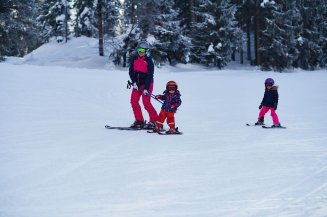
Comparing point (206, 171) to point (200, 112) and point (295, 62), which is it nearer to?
point (200, 112)

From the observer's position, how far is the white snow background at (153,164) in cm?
369

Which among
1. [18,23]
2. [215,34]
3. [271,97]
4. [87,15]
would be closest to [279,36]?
[215,34]

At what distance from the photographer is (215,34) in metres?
35.5

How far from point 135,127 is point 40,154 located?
3.07 m

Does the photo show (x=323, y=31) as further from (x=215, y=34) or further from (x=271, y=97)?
(x=271, y=97)

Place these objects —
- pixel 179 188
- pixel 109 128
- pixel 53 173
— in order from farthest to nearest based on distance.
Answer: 1. pixel 109 128
2. pixel 53 173
3. pixel 179 188

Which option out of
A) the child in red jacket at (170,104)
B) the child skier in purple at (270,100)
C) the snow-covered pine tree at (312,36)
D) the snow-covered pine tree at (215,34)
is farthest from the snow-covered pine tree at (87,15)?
the child in red jacket at (170,104)

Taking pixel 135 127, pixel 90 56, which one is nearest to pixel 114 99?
pixel 135 127

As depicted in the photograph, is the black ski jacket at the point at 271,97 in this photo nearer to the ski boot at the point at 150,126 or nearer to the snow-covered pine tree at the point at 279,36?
the ski boot at the point at 150,126

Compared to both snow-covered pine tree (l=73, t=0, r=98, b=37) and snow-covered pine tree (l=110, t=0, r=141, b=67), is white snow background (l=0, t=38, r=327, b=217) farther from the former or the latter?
snow-covered pine tree (l=73, t=0, r=98, b=37)

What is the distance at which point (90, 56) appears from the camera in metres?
37.2

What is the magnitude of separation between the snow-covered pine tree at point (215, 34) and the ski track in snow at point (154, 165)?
24527 millimetres

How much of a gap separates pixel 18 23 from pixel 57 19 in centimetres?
2282

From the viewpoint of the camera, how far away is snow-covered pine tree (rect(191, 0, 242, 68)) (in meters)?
35.2
